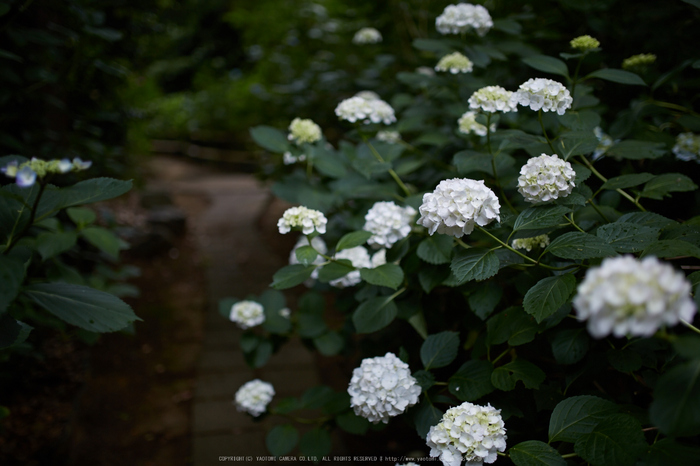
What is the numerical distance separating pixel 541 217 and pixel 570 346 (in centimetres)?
29

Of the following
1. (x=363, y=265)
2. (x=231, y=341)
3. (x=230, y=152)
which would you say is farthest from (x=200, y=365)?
(x=230, y=152)

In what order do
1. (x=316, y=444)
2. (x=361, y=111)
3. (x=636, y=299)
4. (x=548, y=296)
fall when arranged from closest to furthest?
(x=636, y=299)
(x=548, y=296)
(x=316, y=444)
(x=361, y=111)

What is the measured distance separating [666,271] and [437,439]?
1.79 ft

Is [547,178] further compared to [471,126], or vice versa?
[471,126]

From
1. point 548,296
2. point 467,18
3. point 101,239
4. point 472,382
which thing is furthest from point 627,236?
point 101,239

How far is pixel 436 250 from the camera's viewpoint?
1150 mm

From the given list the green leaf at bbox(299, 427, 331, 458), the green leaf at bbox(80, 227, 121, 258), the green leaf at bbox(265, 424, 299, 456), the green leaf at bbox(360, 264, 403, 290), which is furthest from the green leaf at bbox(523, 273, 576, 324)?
the green leaf at bbox(80, 227, 121, 258)

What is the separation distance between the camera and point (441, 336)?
112 centimetres

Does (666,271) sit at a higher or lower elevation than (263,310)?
higher

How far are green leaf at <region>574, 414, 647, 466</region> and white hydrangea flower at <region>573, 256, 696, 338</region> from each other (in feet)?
1.26

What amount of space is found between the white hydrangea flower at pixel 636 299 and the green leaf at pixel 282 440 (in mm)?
1108

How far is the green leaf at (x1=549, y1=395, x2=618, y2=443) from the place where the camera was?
0.87 metres

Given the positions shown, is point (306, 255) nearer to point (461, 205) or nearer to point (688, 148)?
point (461, 205)

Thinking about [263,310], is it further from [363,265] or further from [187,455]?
[187,455]
